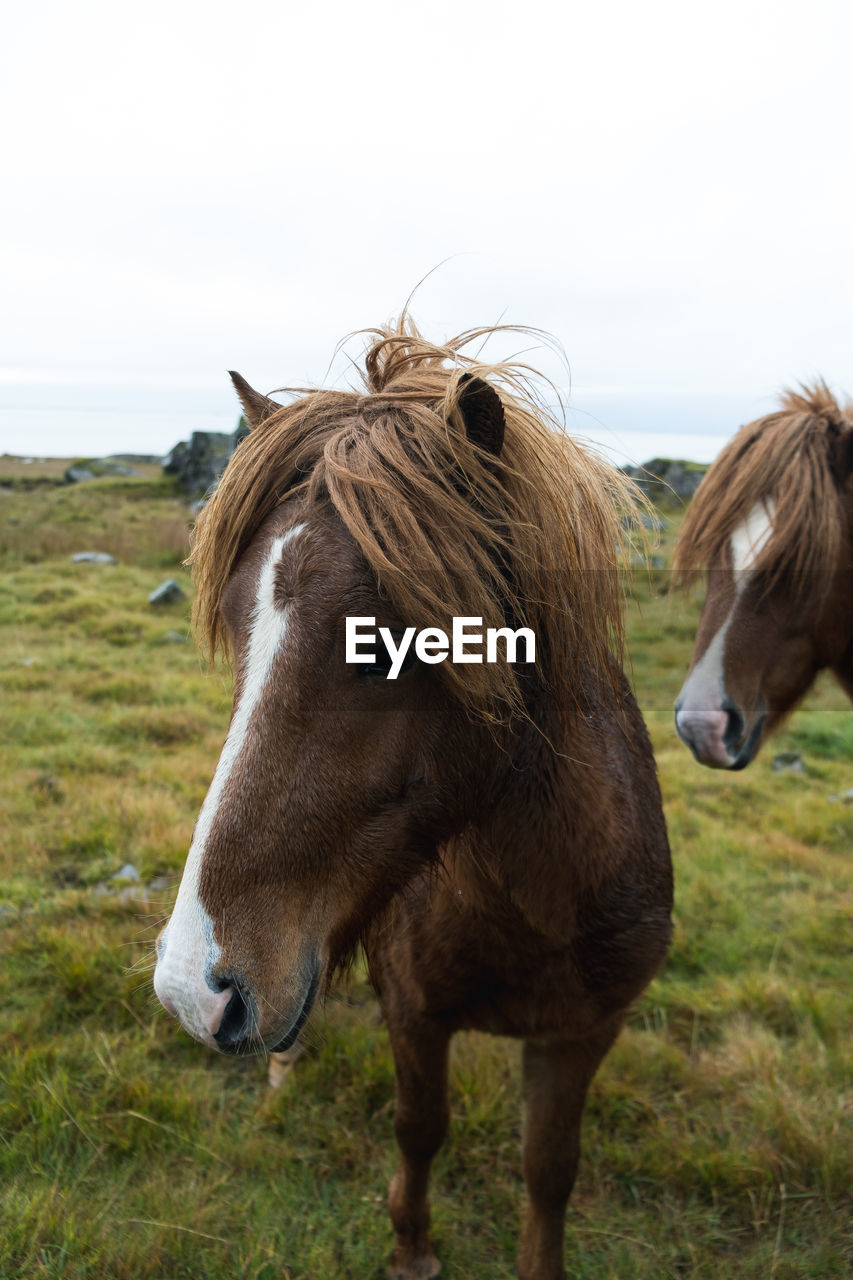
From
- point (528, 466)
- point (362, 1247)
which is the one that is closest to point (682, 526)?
point (528, 466)

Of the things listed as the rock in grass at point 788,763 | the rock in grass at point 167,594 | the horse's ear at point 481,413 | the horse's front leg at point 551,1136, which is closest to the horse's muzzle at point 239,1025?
the horse's ear at point 481,413

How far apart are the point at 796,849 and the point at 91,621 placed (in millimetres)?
7423

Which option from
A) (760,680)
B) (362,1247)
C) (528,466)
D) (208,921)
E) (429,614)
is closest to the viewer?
(208,921)

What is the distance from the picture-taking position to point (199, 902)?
50.1 inches

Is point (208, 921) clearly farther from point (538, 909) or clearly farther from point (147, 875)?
point (147, 875)

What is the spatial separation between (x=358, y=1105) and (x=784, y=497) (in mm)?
2714

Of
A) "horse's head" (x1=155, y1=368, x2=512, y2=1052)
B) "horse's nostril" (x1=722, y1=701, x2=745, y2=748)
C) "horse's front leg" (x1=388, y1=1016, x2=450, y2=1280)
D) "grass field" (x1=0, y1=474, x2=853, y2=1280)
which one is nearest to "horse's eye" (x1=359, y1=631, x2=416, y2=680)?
"horse's head" (x1=155, y1=368, x2=512, y2=1052)

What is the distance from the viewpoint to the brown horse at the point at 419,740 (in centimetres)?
132

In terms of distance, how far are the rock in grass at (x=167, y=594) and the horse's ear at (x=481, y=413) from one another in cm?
899

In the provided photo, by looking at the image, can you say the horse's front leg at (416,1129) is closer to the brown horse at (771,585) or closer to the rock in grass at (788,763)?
the brown horse at (771,585)

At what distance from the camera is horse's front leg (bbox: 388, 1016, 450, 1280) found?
2.20 meters

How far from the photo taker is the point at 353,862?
1433 millimetres

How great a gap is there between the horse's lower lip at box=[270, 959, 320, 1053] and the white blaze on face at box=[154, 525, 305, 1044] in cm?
15

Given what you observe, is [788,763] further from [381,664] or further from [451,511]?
[381,664]
